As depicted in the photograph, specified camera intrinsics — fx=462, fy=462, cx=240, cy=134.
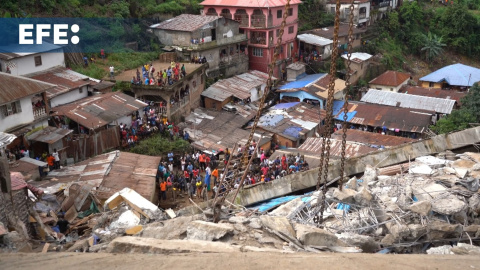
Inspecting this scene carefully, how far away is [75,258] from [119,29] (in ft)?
101

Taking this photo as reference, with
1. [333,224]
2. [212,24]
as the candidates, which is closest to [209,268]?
[333,224]

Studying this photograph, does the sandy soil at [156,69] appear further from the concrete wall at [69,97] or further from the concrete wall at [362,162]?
the concrete wall at [362,162]

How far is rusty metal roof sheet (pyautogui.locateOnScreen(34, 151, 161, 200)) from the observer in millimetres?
17578

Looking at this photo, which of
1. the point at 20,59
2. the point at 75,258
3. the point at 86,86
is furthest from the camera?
the point at 86,86

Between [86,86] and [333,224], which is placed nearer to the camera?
[333,224]

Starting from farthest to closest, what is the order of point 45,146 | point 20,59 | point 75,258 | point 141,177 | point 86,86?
point 86,86, point 20,59, point 45,146, point 141,177, point 75,258

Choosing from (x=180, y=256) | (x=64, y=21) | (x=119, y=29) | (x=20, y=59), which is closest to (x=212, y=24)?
(x=119, y=29)

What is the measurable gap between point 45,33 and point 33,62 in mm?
7175

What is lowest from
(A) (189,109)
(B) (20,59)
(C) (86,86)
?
(A) (189,109)

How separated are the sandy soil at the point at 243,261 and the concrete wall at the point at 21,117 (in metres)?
14.1

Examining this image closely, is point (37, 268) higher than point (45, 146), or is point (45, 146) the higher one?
point (37, 268)

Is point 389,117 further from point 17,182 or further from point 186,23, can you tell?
point 17,182

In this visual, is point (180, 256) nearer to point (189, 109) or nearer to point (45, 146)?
point (45, 146)

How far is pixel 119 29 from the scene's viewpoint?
35562 mm
